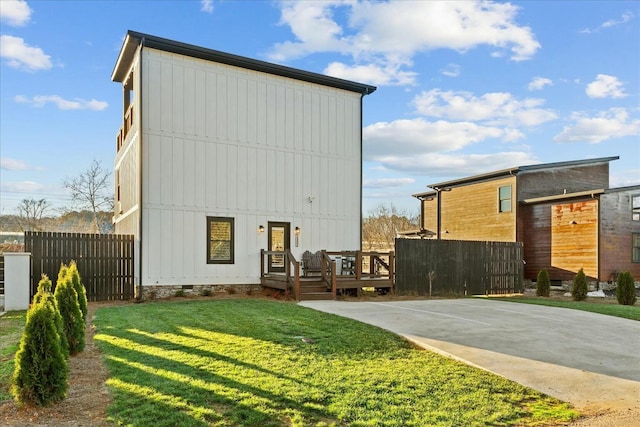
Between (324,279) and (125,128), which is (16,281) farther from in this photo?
(324,279)

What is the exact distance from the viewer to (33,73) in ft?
66.8

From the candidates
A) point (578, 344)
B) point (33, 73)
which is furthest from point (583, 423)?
point (33, 73)

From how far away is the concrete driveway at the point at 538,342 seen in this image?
556 cm

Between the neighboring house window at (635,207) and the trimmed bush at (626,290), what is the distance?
19.9 ft

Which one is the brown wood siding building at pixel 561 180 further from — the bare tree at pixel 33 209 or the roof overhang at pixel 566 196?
the bare tree at pixel 33 209

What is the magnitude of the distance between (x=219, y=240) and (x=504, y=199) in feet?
47.8

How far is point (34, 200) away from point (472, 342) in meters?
35.0

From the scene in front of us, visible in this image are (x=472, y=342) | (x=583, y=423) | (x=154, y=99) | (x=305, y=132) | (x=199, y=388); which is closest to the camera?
(x=583, y=423)

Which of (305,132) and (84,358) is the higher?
(305,132)

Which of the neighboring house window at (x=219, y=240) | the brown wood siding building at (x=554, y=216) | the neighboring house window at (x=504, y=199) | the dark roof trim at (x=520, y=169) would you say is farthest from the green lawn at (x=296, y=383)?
the neighboring house window at (x=504, y=199)

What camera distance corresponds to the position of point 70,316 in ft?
21.1

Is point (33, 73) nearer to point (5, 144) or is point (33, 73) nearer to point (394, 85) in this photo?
point (5, 144)

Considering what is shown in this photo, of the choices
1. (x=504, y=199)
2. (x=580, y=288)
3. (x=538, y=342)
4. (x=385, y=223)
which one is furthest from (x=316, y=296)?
(x=385, y=223)

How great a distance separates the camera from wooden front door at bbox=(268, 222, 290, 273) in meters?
15.3
